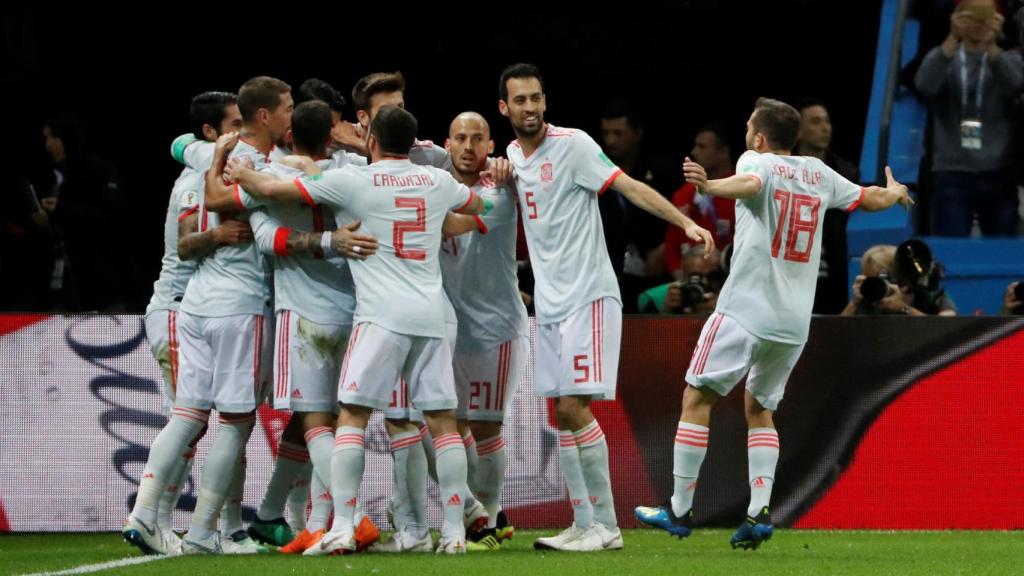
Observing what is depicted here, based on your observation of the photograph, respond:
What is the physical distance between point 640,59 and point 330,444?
6.59 metres

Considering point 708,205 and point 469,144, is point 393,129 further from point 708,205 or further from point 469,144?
point 708,205

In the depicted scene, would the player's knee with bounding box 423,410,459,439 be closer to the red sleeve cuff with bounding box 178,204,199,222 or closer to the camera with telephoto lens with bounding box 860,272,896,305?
the red sleeve cuff with bounding box 178,204,199,222

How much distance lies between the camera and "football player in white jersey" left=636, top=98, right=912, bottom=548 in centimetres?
766

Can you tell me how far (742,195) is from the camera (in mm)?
7410

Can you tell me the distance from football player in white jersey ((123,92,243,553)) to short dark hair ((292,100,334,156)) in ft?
1.55

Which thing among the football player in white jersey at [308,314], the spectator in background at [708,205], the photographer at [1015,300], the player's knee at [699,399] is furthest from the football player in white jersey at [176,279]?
the photographer at [1015,300]

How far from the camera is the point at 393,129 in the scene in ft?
24.3

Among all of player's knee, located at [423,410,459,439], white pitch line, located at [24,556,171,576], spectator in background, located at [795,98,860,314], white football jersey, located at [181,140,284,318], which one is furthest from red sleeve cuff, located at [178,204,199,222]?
spectator in background, located at [795,98,860,314]

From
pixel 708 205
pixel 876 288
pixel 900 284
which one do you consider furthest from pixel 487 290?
pixel 708 205

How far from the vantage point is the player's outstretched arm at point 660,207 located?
288 inches

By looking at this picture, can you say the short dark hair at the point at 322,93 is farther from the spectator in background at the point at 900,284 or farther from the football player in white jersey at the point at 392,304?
the spectator in background at the point at 900,284

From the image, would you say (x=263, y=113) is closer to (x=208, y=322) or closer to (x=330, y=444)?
(x=208, y=322)

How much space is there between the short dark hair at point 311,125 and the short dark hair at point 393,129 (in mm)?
265

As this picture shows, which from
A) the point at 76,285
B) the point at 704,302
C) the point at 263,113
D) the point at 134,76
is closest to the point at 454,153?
the point at 263,113
